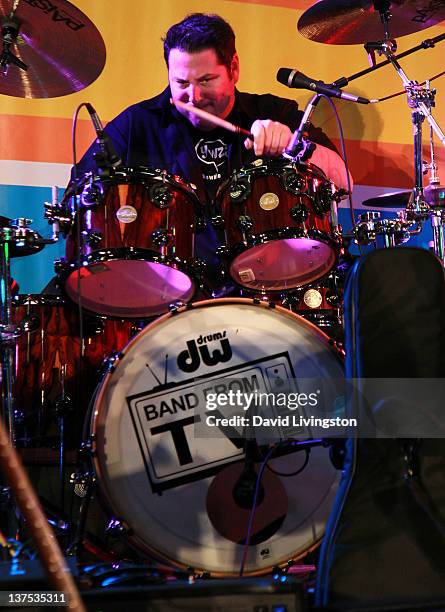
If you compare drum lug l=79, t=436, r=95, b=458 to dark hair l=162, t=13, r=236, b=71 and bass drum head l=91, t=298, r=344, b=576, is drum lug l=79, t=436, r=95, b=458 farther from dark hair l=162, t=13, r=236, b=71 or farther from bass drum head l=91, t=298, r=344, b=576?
dark hair l=162, t=13, r=236, b=71

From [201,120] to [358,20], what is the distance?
2.58ft

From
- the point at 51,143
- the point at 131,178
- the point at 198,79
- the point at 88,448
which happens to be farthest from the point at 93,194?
the point at 51,143

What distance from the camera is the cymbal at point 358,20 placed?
289 centimetres

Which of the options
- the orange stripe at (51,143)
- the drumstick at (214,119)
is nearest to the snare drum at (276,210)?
the drumstick at (214,119)

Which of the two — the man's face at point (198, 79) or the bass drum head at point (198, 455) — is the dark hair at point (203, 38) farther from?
the bass drum head at point (198, 455)

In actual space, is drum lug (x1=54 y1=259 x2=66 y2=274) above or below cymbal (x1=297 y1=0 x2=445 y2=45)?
below

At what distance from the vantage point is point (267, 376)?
1.91 metres

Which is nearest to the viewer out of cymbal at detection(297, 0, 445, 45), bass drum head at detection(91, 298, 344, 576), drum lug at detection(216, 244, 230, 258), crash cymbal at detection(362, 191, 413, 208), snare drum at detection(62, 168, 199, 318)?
bass drum head at detection(91, 298, 344, 576)

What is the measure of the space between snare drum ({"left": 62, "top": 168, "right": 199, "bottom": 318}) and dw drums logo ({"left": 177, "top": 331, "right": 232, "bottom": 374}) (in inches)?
14.5

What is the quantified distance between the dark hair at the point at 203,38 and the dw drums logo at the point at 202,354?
1555 mm

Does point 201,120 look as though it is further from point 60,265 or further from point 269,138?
point 60,265

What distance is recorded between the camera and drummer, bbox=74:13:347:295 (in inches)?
116

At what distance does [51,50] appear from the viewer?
8.46 feet

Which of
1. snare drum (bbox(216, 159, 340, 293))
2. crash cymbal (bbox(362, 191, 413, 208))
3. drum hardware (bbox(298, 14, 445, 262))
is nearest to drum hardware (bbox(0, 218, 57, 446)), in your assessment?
snare drum (bbox(216, 159, 340, 293))
